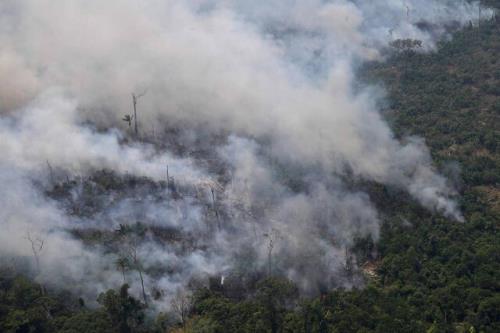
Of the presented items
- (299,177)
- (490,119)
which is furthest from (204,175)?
(490,119)

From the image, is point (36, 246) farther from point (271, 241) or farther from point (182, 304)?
point (271, 241)

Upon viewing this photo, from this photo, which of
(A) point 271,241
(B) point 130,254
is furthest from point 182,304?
(A) point 271,241

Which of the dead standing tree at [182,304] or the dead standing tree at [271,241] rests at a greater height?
the dead standing tree at [271,241]

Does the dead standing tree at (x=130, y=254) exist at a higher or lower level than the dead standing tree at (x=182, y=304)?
higher

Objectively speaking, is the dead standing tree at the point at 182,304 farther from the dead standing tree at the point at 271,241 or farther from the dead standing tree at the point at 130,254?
the dead standing tree at the point at 271,241

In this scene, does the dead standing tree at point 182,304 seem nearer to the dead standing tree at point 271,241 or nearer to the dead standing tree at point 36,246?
the dead standing tree at point 271,241

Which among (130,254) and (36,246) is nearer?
(130,254)

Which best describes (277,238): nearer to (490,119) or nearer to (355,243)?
(355,243)

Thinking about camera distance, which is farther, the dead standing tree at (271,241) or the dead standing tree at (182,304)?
the dead standing tree at (271,241)

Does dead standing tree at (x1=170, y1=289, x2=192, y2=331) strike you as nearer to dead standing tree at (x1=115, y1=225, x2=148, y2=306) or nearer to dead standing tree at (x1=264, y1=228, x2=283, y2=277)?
dead standing tree at (x1=115, y1=225, x2=148, y2=306)

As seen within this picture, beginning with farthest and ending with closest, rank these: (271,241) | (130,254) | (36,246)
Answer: (271,241) → (36,246) → (130,254)

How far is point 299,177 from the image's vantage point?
8581 centimetres

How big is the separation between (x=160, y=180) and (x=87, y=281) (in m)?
18.0

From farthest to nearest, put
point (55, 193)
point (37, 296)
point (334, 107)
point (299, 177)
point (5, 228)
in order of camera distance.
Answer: point (334, 107) < point (299, 177) < point (55, 193) < point (5, 228) < point (37, 296)
